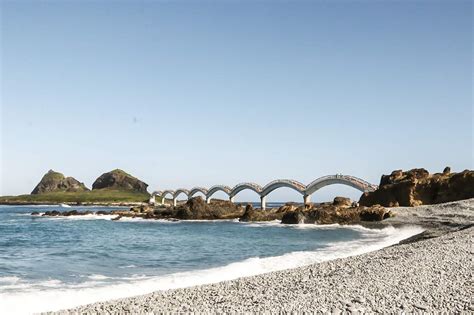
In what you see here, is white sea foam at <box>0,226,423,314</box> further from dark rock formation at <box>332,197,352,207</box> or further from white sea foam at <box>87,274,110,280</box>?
dark rock formation at <box>332,197,352,207</box>

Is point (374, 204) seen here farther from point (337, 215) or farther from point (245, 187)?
point (245, 187)

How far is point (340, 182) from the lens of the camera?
81.3 metres

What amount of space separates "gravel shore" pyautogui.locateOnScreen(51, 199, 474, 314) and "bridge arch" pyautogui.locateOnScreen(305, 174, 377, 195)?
193ft

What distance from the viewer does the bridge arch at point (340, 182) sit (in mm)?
75200

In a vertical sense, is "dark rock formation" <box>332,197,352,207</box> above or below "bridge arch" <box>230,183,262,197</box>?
below

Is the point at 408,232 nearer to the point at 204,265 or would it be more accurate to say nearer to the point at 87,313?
the point at 204,265

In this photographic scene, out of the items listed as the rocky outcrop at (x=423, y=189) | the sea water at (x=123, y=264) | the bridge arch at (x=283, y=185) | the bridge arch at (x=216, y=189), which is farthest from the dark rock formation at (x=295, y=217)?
the bridge arch at (x=216, y=189)

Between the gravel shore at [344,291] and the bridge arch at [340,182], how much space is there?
5876 cm

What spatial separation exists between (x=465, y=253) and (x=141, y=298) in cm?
1261

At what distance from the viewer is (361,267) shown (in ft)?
52.7

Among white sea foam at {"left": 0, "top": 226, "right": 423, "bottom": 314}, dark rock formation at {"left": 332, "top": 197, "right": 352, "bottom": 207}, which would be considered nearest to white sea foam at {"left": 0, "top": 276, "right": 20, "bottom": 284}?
Answer: white sea foam at {"left": 0, "top": 226, "right": 423, "bottom": 314}

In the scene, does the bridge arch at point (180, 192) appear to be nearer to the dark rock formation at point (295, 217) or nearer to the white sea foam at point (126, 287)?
the dark rock formation at point (295, 217)

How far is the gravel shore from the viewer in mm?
10540

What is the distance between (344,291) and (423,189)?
181ft
